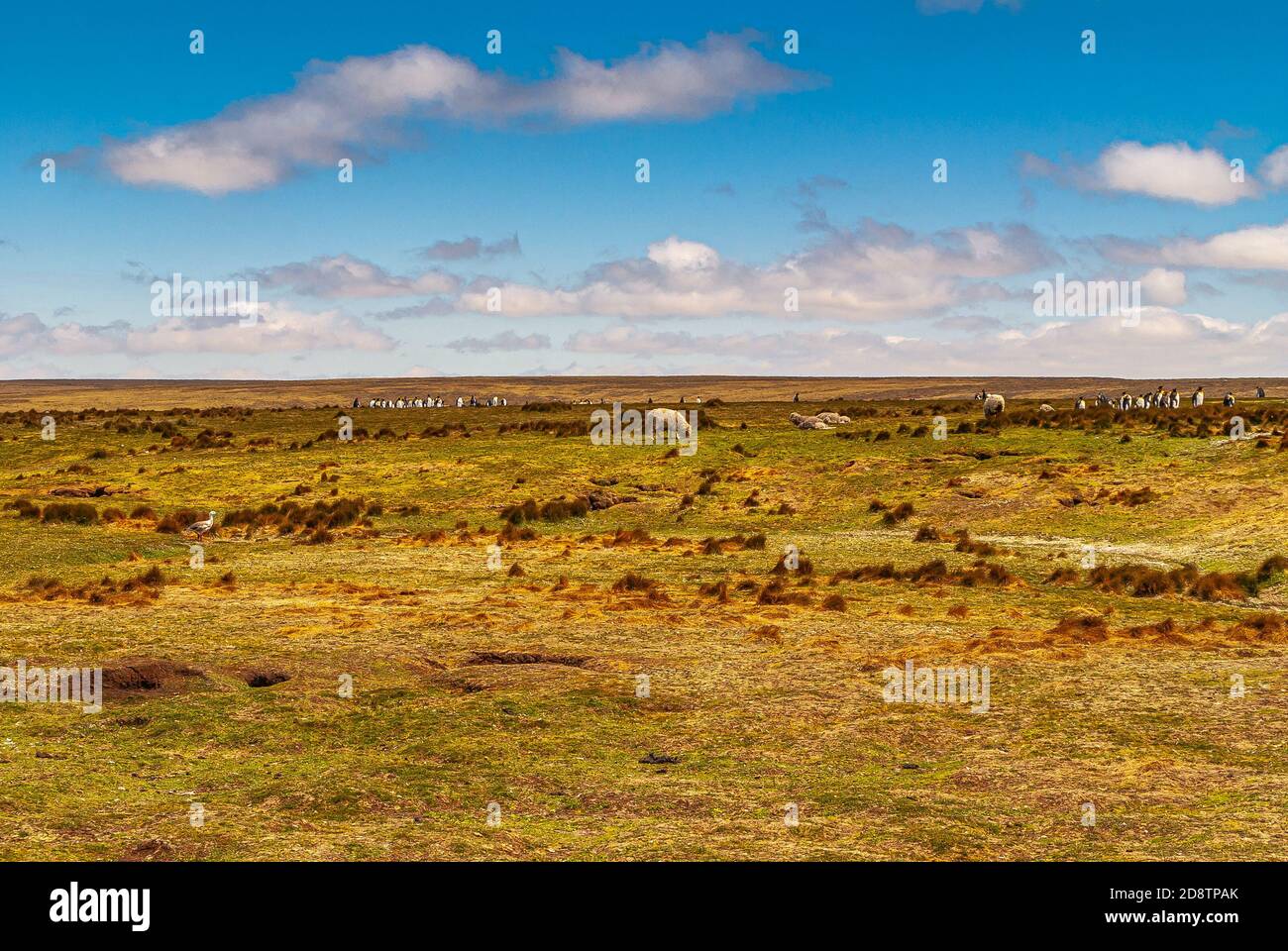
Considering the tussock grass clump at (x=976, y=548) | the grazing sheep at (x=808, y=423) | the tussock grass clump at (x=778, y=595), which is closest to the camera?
the tussock grass clump at (x=778, y=595)

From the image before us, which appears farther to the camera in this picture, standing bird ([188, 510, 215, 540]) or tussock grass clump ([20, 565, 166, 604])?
standing bird ([188, 510, 215, 540])

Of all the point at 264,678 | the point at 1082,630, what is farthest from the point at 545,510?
the point at 264,678

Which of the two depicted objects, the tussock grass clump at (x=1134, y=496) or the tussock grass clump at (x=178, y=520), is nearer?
the tussock grass clump at (x=1134, y=496)

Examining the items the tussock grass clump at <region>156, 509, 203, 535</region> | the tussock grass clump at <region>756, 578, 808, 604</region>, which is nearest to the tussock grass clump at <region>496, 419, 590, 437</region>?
the tussock grass clump at <region>156, 509, 203, 535</region>

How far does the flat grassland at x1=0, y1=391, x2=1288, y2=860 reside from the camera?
40.2 feet

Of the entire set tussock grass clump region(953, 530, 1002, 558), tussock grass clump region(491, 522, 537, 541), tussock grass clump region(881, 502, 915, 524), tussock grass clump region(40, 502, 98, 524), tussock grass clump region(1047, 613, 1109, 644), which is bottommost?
tussock grass clump region(1047, 613, 1109, 644)

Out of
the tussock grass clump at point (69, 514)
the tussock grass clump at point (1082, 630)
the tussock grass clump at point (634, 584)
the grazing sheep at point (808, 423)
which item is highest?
the grazing sheep at point (808, 423)

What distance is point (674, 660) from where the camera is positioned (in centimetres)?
2048

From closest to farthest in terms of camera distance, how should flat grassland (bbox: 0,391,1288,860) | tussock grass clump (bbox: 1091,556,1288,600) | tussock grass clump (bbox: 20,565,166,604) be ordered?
flat grassland (bbox: 0,391,1288,860)
tussock grass clump (bbox: 20,565,166,604)
tussock grass clump (bbox: 1091,556,1288,600)

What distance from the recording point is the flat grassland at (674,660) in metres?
12.2

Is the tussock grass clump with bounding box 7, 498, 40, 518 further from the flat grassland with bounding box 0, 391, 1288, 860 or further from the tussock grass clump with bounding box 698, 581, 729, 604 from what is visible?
the tussock grass clump with bounding box 698, 581, 729, 604

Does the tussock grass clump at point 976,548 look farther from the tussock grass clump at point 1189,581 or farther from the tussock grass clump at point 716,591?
the tussock grass clump at point 716,591

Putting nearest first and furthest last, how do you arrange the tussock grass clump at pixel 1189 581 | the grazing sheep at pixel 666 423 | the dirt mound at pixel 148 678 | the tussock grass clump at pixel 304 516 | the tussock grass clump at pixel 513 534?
the dirt mound at pixel 148 678 < the tussock grass clump at pixel 1189 581 < the tussock grass clump at pixel 513 534 < the tussock grass clump at pixel 304 516 < the grazing sheep at pixel 666 423

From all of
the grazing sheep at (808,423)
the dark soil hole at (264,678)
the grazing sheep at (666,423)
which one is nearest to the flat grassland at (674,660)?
the dark soil hole at (264,678)
